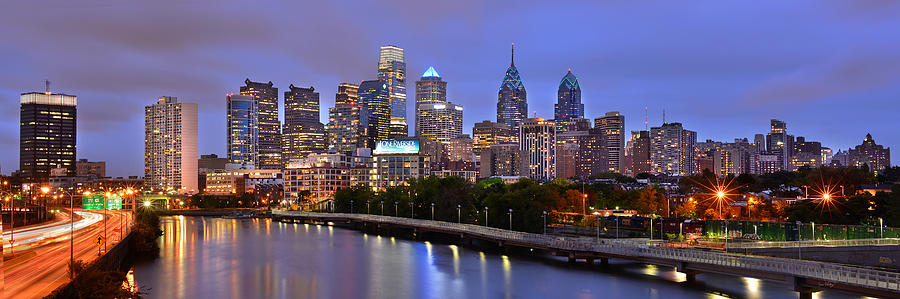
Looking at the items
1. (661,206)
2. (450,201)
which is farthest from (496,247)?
(661,206)

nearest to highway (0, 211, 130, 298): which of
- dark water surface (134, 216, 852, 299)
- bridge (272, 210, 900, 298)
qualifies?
dark water surface (134, 216, 852, 299)

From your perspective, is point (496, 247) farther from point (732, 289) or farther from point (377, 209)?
point (377, 209)

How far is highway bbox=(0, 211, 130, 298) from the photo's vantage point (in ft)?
146

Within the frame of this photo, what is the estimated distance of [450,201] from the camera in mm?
124938

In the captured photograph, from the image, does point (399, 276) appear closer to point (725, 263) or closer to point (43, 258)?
point (725, 263)

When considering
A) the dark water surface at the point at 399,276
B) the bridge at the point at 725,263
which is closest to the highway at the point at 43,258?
the dark water surface at the point at 399,276

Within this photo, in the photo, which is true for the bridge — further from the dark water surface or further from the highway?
the highway

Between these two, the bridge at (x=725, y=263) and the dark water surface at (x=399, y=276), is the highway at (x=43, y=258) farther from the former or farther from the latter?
the bridge at (x=725, y=263)

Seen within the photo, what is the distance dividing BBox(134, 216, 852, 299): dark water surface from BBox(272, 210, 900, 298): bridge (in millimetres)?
1922

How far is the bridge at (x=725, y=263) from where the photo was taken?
47906 millimetres

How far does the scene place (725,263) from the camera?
58.8 m

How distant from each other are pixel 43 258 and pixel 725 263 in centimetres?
6066

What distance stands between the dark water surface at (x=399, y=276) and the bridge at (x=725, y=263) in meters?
1.92

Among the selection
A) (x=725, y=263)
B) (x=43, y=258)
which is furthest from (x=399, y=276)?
(x=43, y=258)
